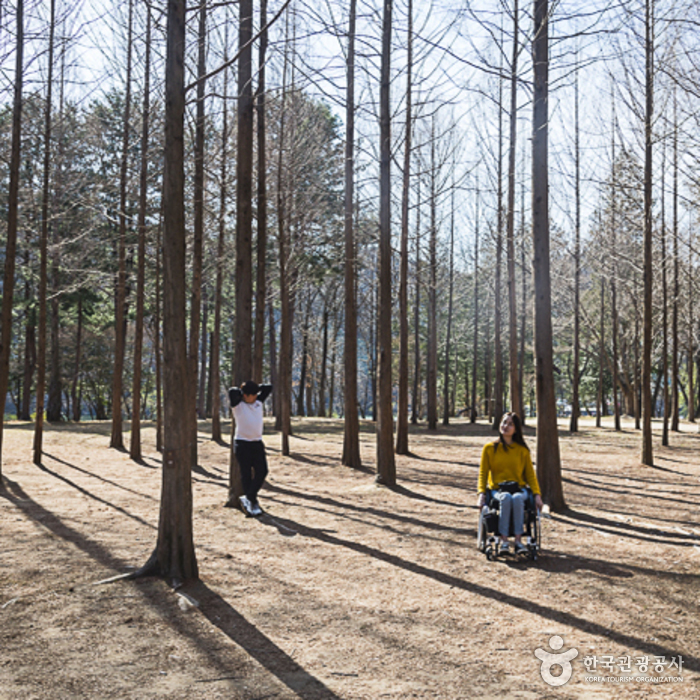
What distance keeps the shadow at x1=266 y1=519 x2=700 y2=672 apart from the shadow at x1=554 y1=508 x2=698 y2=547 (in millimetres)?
2601

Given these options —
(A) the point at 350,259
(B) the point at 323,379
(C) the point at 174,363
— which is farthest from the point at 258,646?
(B) the point at 323,379

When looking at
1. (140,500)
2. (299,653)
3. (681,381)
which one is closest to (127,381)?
(140,500)

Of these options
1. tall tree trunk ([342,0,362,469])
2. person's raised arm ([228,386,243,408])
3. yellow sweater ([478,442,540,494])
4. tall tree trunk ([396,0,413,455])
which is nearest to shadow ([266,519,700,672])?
yellow sweater ([478,442,540,494])

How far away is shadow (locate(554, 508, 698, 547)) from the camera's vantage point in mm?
6637

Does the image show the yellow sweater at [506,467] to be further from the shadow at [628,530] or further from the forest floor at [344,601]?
the shadow at [628,530]

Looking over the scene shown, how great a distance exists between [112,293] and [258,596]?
21642 mm

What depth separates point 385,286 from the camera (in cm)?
1010

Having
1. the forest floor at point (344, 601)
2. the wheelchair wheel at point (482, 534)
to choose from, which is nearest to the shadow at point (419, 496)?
A: the forest floor at point (344, 601)

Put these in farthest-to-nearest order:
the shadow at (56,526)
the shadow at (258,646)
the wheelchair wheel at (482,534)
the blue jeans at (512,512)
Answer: the wheelchair wheel at (482,534) < the blue jeans at (512,512) < the shadow at (56,526) < the shadow at (258,646)

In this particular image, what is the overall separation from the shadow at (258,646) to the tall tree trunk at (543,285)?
4.73m

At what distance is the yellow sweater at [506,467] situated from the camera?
19.8 feet

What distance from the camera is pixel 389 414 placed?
10414 millimetres

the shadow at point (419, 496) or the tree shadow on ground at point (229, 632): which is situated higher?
the tree shadow on ground at point (229, 632)

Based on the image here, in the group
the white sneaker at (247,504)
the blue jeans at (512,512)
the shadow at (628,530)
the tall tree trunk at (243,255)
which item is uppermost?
the tall tree trunk at (243,255)
